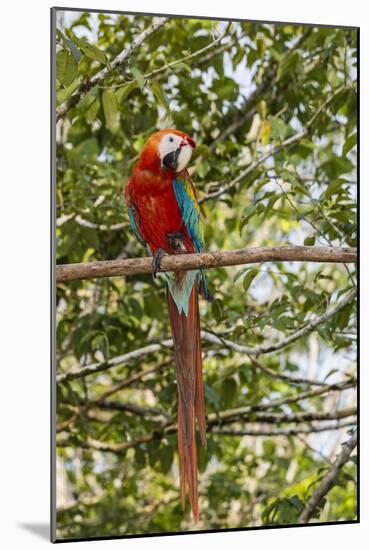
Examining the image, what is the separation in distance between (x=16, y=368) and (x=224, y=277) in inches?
36.7

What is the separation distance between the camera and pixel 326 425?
11.2 ft

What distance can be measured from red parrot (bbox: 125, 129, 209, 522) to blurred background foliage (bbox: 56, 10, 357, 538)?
157 millimetres

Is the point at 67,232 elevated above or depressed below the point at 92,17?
below

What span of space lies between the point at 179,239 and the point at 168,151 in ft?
0.93

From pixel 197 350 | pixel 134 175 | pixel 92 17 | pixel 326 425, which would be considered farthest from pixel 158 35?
pixel 326 425

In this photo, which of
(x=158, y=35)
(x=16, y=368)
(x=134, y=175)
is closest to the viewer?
(x=16, y=368)

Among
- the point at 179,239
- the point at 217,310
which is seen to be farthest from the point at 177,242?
the point at 217,310

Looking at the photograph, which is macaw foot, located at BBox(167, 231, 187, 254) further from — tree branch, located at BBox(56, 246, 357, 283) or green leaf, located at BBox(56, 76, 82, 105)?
green leaf, located at BBox(56, 76, 82, 105)

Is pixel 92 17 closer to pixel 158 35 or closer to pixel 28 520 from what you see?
pixel 158 35

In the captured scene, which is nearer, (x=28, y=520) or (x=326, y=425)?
(x=28, y=520)

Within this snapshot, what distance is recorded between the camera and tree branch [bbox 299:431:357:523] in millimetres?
3227

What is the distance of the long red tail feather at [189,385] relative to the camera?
3.10 meters

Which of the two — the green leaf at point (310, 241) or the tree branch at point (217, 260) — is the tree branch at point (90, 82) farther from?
the green leaf at point (310, 241)

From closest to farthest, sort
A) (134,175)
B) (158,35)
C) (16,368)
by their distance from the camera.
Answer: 1. (16,368)
2. (134,175)
3. (158,35)
